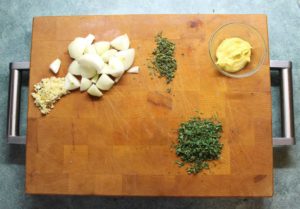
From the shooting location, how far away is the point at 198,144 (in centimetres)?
165

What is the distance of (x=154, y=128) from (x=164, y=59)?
1.07 ft

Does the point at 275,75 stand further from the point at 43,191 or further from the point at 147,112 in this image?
the point at 43,191

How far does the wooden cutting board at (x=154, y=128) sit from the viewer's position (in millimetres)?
1674

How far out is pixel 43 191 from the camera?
171cm

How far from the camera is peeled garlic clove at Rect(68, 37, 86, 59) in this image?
169 centimetres

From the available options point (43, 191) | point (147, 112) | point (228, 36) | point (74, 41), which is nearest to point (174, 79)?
point (147, 112)

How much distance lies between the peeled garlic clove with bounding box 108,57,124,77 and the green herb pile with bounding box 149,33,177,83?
0.14 m

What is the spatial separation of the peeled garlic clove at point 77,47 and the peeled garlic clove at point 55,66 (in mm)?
79

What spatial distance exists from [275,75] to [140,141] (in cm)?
81

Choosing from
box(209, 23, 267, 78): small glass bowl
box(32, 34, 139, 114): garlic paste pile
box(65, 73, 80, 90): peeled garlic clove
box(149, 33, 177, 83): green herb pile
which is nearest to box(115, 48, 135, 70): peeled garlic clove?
box(32, 34, 139, 114): garlic paste pile

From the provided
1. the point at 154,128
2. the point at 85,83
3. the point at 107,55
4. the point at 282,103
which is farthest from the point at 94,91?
the point at 282,103

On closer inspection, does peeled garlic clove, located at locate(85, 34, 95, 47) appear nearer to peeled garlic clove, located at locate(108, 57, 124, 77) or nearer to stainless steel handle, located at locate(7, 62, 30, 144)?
peeled garlic clove, located at locate(108, 57, 124, 77)

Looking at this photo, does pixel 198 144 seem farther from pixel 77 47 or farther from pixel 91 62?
pixel 77 47

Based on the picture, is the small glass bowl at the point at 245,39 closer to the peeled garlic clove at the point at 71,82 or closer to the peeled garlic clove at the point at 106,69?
the peeled garlic clove at the point at 106,69
